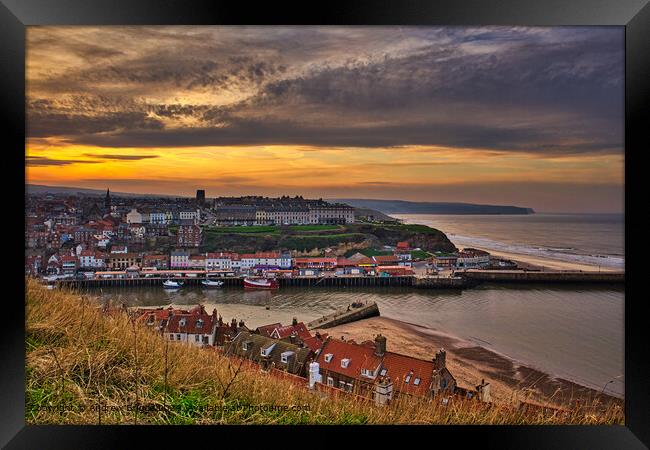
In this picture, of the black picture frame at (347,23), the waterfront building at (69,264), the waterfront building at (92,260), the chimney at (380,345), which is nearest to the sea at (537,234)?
the chimney at (380,345)

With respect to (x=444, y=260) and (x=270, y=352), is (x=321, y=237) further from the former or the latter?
(x=270, y=352)

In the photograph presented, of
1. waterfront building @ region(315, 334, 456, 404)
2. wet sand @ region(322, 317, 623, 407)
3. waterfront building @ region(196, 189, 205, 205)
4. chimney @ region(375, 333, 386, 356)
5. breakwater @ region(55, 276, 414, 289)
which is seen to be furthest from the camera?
breakwater @ region(55, 276, 414, 289)

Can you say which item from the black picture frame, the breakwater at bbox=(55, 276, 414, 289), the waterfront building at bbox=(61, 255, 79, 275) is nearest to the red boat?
the breakwater at bbox=(55, 276, 414, 289)

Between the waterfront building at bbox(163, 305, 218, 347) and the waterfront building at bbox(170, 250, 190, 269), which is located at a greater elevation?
the waterfront building at bbox(170, 250, 190, 269)

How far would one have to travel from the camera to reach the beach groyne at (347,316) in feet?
11.3

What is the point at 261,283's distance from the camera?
148 inches

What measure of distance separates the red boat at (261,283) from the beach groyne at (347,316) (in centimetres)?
47

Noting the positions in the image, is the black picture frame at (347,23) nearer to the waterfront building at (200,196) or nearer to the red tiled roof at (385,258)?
the waterfront building at (200,196)

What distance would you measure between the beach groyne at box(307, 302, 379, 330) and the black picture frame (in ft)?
4.96

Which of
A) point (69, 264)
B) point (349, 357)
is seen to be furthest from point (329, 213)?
point (69, 264)

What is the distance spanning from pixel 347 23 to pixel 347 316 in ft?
7.03

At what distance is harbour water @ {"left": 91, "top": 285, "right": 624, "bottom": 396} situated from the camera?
3127mm

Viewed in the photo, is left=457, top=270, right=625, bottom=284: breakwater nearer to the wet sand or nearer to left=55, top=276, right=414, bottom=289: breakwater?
left=55, top=276, right=414, bottom=289: breakwater
